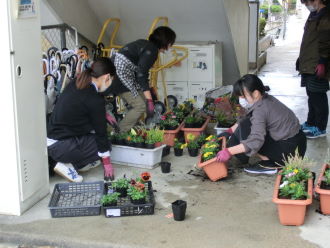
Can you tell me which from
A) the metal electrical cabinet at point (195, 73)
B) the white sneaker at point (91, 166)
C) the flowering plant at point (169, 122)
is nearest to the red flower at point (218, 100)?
the flowering plant at point (169, 122)

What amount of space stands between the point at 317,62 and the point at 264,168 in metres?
1.61

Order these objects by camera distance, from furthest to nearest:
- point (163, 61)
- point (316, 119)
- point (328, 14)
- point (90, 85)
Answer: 1. point (163, 61)
2. point (316, 119)
3. point (328, 14)
4. point (90, 85)

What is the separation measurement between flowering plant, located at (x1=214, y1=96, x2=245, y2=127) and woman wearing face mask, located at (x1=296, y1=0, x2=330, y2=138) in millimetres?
832

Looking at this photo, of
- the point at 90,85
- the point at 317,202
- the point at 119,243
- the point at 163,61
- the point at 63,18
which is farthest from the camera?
the point at 163,61

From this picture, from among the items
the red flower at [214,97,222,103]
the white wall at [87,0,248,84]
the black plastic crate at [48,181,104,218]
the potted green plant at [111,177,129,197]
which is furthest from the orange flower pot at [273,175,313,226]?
the white wall at [87,0,248,84]

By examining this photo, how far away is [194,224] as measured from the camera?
3.71 meters

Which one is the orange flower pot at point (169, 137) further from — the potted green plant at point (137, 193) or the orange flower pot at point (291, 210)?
the orange flower pot at point (291, 210)

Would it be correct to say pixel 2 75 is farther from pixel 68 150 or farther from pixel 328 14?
pixel 328 14

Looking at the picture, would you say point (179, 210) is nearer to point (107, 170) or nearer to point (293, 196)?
point (293, 196)

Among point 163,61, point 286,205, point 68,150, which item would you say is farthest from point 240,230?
point 163,61

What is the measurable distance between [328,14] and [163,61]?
2579 millimetres

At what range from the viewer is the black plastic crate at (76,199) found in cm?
387

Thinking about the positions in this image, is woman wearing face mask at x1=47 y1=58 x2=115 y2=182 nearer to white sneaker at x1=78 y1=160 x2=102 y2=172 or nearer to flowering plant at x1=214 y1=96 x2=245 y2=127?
white sneaker at x1=78 y1=160 x2=102 y2=172

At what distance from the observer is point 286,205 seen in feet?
11.7
